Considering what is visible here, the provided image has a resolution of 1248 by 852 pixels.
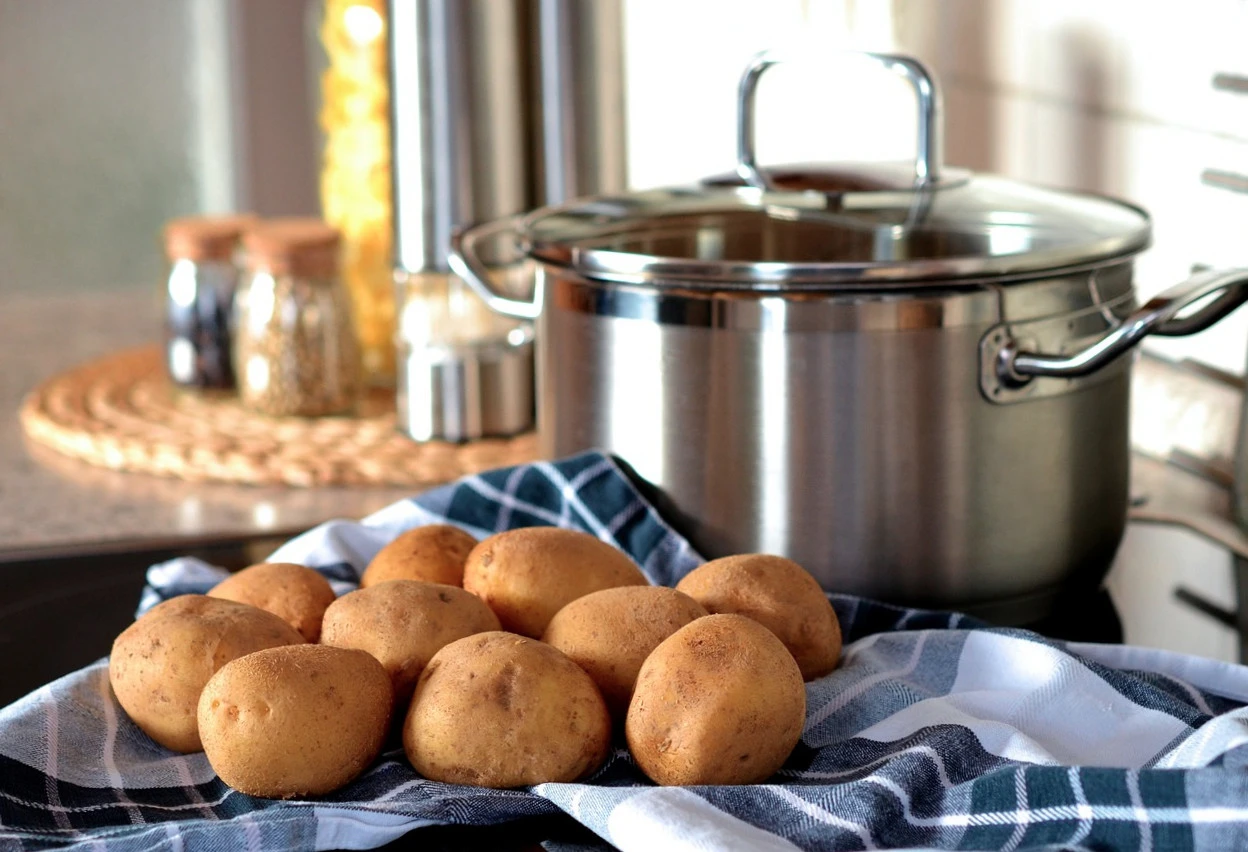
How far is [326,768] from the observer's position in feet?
1.59

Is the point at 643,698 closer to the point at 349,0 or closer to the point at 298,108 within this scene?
the point at 349,0

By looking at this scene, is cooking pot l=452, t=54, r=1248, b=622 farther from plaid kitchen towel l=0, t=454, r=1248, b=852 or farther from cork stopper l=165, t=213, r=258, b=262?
cork stopper l=165, t=213, r=258, b=262

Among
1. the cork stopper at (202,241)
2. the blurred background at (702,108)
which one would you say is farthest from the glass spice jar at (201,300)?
the blurred background at (702,108)

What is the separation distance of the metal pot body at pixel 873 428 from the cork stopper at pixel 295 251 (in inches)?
19.4

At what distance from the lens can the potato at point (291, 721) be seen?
18.8 inches

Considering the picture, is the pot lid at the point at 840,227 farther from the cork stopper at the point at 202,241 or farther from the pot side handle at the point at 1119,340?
the cork stopper at the point at 202,241

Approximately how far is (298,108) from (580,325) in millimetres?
1637

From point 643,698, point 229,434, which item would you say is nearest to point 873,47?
point 229,434

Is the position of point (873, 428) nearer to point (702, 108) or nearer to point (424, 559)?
point (424, 559)

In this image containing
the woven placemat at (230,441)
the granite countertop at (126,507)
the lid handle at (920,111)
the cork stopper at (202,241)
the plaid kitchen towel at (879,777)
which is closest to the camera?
the plaid kitchen towel at (879,777)

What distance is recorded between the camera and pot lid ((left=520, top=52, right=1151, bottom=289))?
62 centimetres

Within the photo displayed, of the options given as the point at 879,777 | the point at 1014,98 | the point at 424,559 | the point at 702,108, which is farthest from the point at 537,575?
the point at 702,108

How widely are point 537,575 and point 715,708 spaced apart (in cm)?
12

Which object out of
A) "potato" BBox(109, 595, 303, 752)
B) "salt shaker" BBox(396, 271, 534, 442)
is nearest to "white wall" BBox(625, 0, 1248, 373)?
"salt shaker" BBox(396, 271, 534, 442)
